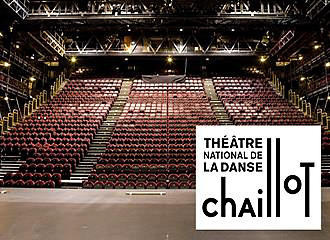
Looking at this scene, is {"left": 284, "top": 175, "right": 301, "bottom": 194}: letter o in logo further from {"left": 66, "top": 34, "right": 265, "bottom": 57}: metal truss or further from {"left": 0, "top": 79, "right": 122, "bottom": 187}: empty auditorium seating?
{"left": 66, "top": 34, "right": 265, "bottom": 57}: metal truss

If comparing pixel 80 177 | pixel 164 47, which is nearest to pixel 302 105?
pixel 164 47

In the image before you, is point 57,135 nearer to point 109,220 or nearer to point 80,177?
point 80,177

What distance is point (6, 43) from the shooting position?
1631 cm

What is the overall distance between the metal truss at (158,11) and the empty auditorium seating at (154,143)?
440cm

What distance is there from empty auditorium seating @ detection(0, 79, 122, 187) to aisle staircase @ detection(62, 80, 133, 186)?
0.66 feet

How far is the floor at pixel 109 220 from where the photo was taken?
3.21 metres

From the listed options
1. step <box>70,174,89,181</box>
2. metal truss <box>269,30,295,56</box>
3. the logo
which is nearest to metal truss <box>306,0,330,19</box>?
metal truss <box>269,30,295,56</box>

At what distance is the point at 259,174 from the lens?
6.98 feet

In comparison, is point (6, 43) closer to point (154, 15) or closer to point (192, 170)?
point (154, 15)

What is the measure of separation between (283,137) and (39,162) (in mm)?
9039

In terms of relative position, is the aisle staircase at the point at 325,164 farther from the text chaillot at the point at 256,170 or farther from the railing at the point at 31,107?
the railing at the point at 31,107

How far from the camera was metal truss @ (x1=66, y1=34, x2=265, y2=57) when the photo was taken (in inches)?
780

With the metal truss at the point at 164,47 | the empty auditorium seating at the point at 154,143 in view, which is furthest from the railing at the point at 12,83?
the empty auditorium seating at the point at 154,143

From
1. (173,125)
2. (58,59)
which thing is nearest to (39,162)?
(173,125)
